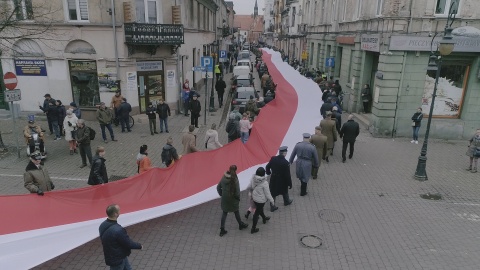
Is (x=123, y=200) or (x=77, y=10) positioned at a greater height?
(x=77, y=10)

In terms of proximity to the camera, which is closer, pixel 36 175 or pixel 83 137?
pixel 36 175

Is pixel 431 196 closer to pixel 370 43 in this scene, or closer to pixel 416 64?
pixel 416 64

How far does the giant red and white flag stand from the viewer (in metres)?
6.03

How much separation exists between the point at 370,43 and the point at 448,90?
4300 millimetres

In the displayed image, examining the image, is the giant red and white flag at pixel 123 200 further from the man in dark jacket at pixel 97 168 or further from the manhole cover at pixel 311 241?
the manhole cover at pixel 311 241

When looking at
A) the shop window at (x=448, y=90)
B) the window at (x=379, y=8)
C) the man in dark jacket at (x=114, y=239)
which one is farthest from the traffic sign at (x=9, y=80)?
the shop window at (x=448, y=90)

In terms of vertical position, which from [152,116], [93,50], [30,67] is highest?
[93,50]

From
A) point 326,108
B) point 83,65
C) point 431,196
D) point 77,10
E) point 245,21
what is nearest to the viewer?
point 431,196

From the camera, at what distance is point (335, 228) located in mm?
8734

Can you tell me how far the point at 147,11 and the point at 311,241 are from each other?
15287mm

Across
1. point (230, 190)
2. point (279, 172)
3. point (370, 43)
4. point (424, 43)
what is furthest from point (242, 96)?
point (230, 190)

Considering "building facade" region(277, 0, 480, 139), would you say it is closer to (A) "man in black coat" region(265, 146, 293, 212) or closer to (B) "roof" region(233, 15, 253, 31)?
(A) "man in black coat" region(265, 146, 293, 212)

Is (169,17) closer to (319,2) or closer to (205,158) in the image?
(205,158)

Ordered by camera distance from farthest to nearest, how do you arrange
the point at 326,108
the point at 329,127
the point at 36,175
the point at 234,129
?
the point at 326,108
the point at 234,129
the point at 329,127
the point at 36,175
